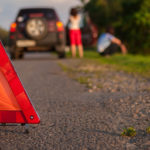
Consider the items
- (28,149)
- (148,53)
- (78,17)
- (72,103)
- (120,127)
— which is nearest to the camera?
(28,149)

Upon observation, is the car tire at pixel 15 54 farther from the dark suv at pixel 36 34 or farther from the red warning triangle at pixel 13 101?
the red warning triangle at pixel 13 101

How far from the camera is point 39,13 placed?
12.6m

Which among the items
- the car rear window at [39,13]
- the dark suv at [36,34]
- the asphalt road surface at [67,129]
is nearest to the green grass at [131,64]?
the dark suv at [36,34]

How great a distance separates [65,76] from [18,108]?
15.2ft

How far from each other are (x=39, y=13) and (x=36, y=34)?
852mm

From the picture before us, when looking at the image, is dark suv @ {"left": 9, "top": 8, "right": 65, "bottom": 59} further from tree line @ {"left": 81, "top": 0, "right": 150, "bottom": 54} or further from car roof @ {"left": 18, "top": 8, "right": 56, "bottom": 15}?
tree line @ {"left": 81, "top": 0, "right": 150, "bottom": 54}

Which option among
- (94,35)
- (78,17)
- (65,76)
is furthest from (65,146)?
(94,35)

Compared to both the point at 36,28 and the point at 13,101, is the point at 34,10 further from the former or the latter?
the point at 13,101

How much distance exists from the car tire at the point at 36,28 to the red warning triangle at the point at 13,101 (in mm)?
8901

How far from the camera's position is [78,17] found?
13.6 meters

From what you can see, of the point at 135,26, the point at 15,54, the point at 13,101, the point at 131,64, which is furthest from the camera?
the point at 135,26

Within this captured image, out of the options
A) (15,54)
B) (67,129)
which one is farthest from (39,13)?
(67,129)

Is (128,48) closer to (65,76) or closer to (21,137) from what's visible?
(65,76)

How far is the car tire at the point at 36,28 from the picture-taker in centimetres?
1188
